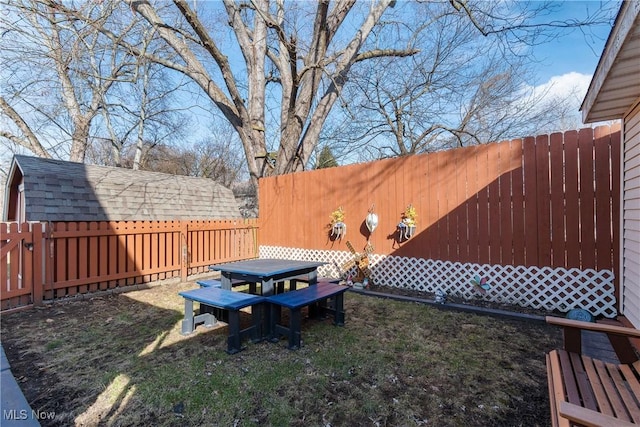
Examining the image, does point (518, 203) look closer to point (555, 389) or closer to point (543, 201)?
point (543, 201)

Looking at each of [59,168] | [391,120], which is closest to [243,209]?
[59,168]

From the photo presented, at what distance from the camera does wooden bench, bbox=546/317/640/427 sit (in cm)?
122

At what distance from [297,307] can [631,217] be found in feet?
12.7

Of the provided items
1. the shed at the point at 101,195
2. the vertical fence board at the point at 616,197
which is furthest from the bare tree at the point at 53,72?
the vertical fence board at the point at 616,197

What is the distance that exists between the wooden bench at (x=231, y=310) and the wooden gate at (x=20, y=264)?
2.98 m

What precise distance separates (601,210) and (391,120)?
912cm

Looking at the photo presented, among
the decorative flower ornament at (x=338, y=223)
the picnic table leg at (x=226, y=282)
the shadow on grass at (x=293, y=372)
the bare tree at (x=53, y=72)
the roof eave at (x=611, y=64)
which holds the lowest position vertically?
the shadow on grass at (x=293, y=372)

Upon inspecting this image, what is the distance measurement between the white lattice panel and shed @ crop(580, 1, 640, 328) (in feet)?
0.74

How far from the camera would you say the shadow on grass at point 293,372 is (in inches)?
83.0

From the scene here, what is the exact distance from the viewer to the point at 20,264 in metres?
4.46

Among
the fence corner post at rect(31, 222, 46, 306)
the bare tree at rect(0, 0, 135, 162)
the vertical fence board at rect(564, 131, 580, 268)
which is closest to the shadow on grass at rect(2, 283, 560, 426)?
the fence corner post at rect(31, 222, 46, 306)

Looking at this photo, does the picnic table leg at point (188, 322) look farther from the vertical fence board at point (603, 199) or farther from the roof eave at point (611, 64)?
the vertical fence board at point (603, 199)

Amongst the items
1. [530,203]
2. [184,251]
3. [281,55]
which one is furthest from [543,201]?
[281,55]

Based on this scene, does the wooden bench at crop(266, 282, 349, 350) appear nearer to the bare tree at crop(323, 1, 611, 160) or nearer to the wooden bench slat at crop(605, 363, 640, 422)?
the wooden bench slat at crop(605, 363, 640, 422)
